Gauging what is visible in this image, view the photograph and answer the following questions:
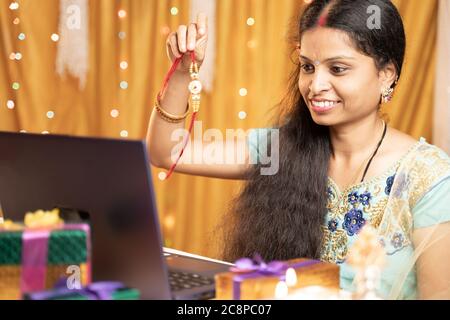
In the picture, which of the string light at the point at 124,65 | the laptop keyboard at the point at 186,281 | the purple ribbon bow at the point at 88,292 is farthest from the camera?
the string light at the point at 124,65


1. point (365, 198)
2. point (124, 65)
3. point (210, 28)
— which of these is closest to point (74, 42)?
point (124, 65)

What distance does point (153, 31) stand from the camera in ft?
8.97

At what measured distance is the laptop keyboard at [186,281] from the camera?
106 cm

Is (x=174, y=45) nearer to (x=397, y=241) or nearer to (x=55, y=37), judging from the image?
(x=397, y=241)

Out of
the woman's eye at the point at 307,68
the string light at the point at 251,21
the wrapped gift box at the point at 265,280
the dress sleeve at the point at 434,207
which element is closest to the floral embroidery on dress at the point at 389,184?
the dress sleeve at the point at 434,207

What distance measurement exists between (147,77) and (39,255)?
1.92 meters

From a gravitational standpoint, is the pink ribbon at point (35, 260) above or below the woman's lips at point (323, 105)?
below

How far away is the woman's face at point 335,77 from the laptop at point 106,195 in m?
0.65

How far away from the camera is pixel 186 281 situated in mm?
1093

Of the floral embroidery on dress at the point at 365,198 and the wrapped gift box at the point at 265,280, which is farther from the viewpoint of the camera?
the floral embroidery on dress at the point at 365,198

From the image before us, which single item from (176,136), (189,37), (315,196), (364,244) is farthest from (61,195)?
(315,196)

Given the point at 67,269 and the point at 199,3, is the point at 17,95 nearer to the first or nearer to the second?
the point at 199,3

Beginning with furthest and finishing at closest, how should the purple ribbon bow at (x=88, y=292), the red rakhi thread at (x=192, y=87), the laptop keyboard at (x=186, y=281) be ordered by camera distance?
the red rakhi thread at (x=192, y=87), the laptop keyboard at (x=186, y=281), the purple ribbon bow at (x=88, y=292)

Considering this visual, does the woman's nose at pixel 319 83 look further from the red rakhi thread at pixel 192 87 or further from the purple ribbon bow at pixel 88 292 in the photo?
the purple ribbon bow at pixel 88 292
